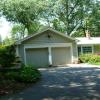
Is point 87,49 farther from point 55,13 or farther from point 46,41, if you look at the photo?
point 55,13

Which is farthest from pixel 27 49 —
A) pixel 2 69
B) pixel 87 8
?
pixel 87 8

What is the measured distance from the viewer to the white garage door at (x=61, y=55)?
30.8 m

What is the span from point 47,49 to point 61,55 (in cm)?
204

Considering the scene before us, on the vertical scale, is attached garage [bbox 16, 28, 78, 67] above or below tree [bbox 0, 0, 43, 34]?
below

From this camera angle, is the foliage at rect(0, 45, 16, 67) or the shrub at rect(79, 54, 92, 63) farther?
the shrub at rect(79, 54, 92, 63)

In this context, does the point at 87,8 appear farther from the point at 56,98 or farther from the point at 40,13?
the point at 56,98

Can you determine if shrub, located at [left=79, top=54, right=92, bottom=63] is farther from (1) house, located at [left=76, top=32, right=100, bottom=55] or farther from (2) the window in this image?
(2) the window

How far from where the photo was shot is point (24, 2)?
139 ft

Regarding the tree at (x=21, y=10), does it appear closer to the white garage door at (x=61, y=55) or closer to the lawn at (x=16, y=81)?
the white garage door at (x=61, y=55)

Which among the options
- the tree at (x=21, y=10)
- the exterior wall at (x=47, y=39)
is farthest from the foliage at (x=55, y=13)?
the exterior wall at (x=47, y=39)

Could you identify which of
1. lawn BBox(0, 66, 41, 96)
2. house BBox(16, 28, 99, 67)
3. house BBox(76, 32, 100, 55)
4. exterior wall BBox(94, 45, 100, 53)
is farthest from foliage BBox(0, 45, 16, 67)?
exterior wall BBox(94, 45, 100, 53)

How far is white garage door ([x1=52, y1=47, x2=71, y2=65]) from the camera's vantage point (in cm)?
3081

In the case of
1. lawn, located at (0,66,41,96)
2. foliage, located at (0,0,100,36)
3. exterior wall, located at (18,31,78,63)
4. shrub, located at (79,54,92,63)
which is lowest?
lawn, located at (0,66,41,96)

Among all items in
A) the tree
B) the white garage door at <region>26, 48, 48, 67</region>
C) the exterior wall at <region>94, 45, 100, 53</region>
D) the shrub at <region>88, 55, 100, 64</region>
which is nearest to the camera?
the white garage door at <region>26, 48, 48, 67</region>
